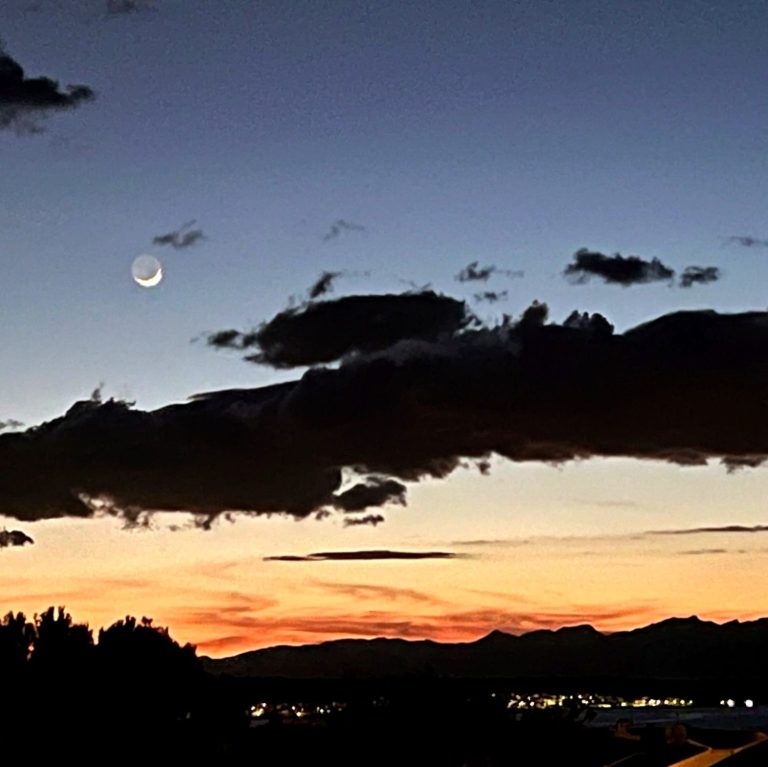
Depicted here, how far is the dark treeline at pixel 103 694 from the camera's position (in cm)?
7212

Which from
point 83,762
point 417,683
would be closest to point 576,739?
point 417,683

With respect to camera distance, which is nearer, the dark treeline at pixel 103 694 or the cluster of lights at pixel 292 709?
the dark treeline at pixel 103 694

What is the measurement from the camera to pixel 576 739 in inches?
3022

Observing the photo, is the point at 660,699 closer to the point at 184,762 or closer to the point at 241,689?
the point at 241,689

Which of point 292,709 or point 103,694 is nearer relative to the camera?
point 103,694

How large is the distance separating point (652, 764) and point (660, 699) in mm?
149820

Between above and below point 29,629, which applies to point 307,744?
below

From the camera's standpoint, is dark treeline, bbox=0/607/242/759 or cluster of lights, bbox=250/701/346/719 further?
cluster of lights, bbox=250/701/346/719

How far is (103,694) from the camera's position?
79.1m

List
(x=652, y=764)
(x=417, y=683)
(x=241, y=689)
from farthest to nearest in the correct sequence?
(x=241, y=689) → (x=417, y=683) → (x=652, y=764)

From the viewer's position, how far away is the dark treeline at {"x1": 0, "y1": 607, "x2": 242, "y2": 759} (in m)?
72.1

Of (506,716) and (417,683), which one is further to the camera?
(506,716)

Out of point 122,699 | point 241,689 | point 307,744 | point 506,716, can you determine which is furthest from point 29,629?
point 241,689

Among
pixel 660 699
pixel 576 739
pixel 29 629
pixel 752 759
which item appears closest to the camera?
pixel 752 759
